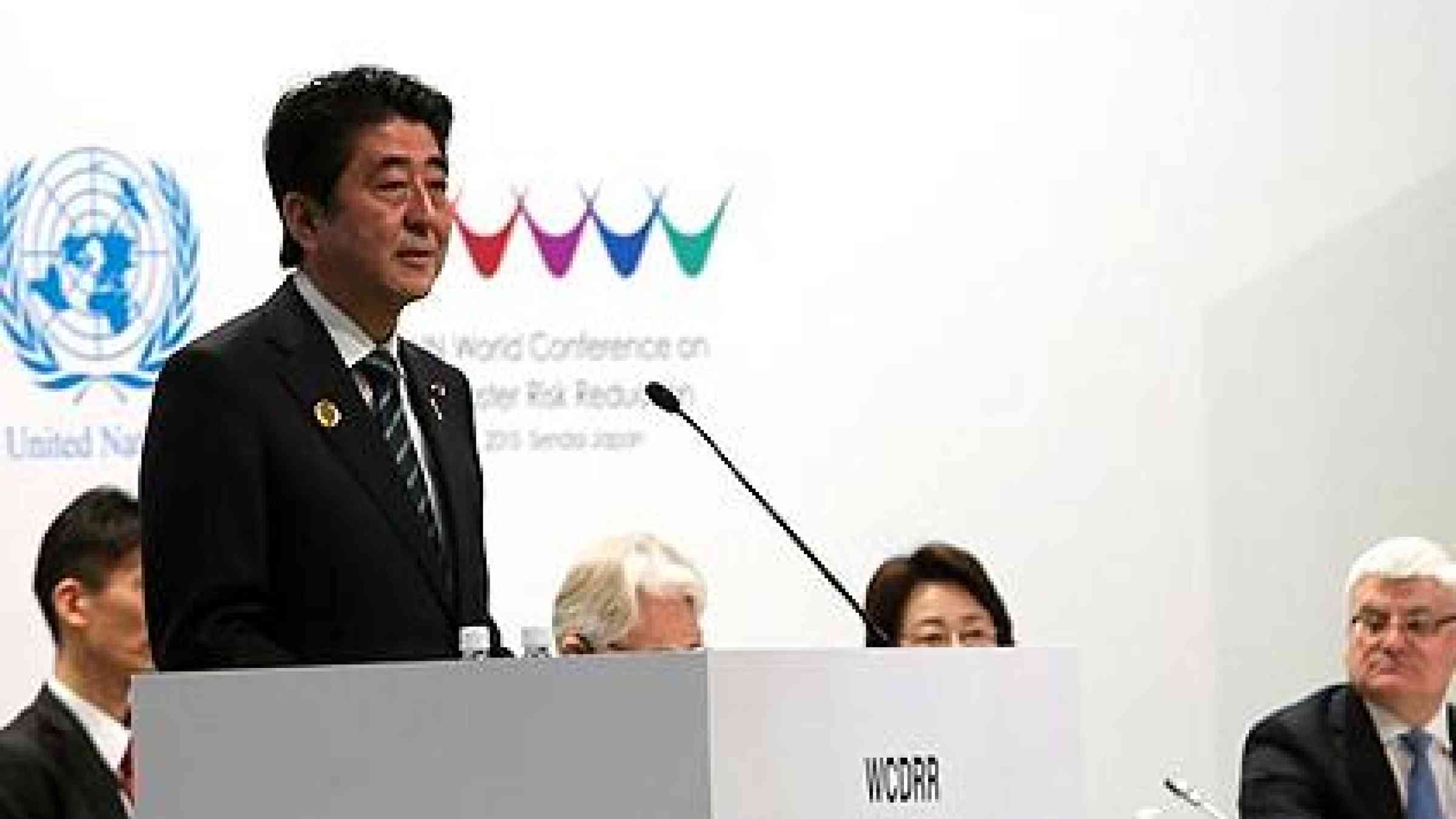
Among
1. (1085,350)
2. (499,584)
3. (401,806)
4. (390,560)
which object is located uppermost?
(1085,350)

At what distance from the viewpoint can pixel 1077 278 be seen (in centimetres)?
635

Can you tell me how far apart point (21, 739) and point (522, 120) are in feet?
6.08

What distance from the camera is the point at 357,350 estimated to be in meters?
3.04

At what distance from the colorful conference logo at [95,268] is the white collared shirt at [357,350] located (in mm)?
2396

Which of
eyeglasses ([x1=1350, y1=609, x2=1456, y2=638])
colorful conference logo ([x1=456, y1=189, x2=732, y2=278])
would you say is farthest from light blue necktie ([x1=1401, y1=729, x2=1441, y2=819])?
colorful conference logo ([x1=456, y1=189, x2=732, y2=278])

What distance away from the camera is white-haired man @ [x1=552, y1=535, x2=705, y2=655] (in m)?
4.18

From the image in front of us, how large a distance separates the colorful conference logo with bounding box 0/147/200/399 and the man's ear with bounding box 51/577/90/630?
760 mm

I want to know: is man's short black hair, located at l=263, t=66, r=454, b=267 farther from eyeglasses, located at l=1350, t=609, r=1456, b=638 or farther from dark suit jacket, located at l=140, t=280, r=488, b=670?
eyeglasses, located at l=1350, t=609, r=1456, b=638

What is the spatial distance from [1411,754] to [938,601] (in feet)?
3.50

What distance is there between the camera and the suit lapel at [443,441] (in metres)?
3.02

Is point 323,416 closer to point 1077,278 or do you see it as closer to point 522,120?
point 522,120

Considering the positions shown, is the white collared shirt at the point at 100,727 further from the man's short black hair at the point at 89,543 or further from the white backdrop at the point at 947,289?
the white backdrop at the point at 947,289

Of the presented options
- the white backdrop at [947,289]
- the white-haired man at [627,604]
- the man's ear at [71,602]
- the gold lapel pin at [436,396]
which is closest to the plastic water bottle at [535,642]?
the gold lapel pin at [436,396]

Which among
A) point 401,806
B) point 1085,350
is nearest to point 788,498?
point 1085,350
